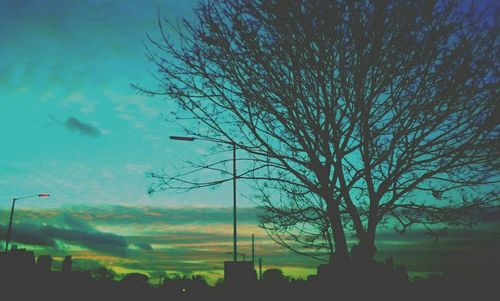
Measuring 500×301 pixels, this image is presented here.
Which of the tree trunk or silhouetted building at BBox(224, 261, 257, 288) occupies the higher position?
the tree trunk

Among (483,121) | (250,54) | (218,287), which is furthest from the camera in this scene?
(218,287)

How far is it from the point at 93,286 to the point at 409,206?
787 cm

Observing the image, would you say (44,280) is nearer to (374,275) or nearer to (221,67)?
(221,67)

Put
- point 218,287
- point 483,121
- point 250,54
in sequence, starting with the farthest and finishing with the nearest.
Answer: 1. point 218,287
2. point 250,54
3. point 483,121

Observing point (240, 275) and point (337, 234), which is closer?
point (337, 234)

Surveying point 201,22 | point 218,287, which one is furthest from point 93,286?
point 201,22

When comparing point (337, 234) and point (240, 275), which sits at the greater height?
point (337, 234)

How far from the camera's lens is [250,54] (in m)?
9.44

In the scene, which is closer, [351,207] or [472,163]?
[472,163]

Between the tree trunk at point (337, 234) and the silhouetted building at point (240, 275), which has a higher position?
the tree trunk at point (337, 234)

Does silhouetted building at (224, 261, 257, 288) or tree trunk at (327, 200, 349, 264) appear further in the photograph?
silhouetted building at (224, 261, 257, 288)

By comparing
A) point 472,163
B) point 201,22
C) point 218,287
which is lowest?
point 218,287

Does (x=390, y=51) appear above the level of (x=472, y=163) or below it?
above

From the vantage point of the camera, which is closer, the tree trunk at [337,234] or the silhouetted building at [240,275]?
the tree trunk at [337,234]
